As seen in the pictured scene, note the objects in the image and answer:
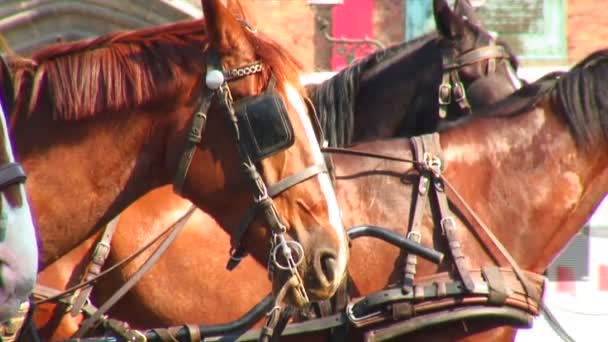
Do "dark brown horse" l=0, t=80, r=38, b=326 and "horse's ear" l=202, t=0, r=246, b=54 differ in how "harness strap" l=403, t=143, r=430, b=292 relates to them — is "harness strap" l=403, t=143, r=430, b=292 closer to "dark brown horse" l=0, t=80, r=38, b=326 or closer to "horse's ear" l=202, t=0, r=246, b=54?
"horse's ear" l=202, t=0, r=246, b=54

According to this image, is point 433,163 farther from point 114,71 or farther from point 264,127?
point 114,71

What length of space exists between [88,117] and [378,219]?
1.25 m

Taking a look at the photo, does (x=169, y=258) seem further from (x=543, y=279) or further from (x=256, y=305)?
(x=543, y=279)

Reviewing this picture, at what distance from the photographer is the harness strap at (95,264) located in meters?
4.00

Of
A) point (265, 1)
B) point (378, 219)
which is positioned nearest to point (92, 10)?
point (265, 1)

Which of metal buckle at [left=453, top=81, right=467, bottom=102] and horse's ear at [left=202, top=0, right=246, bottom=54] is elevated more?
horse's ear at [left=202, top=0, right=246, bottom=54]

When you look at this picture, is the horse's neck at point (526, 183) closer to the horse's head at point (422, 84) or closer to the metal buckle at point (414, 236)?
the metal buckle at point (414, 236)

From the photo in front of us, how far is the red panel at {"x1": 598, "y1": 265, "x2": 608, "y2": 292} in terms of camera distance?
6305 mm

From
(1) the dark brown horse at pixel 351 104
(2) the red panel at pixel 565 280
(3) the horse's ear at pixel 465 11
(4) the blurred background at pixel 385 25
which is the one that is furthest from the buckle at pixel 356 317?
(4) the blurred background at pixel 385 25

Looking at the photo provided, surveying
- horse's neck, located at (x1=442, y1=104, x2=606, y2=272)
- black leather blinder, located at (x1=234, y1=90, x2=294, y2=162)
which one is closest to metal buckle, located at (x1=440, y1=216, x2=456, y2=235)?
horse's neck, located at (x1=442, y1=104, x2=606, y2=272)

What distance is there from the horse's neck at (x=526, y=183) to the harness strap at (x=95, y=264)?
3.59ft

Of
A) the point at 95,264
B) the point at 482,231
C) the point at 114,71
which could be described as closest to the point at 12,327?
the point at 95,264

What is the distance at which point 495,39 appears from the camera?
16.2 ft

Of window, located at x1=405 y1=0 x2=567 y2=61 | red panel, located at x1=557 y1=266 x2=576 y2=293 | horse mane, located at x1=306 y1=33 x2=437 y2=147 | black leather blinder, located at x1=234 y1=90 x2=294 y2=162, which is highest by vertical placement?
black leather blinder, located at x1=234 y1=90 x2=294 y2=162
